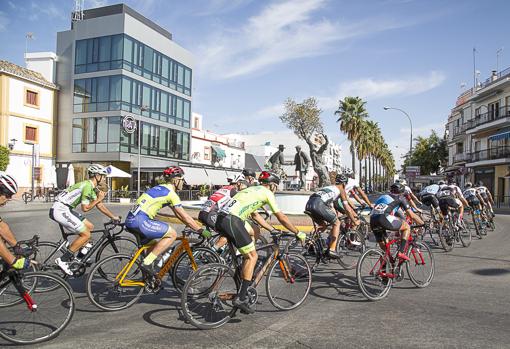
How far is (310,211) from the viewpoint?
782 cm

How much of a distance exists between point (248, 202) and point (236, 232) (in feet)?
1.38

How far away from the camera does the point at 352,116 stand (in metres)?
46.8

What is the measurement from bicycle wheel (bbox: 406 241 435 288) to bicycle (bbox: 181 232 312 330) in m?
2.00

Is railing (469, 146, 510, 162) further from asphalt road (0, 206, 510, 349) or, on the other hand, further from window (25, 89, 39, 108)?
window (25, 89, 39, 108)

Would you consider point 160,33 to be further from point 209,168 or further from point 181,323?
point 181,323

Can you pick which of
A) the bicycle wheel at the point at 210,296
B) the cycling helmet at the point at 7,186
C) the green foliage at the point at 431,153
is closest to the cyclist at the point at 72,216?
the cycling helmet at the point at 7,186

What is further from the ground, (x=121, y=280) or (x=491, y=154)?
(x=491, y=154)

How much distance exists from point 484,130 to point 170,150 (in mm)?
32816

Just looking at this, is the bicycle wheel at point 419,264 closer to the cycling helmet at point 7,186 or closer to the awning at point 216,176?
the cycling helmet at point 7,186

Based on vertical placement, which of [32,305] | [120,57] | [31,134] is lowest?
[32,305]

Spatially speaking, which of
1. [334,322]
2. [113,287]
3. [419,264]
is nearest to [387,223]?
[419,264]

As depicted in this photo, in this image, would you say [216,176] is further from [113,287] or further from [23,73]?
[113,287]

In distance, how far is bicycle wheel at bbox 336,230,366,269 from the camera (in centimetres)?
859

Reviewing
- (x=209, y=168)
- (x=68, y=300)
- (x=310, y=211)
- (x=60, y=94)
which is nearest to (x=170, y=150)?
(x=209, y=168)
